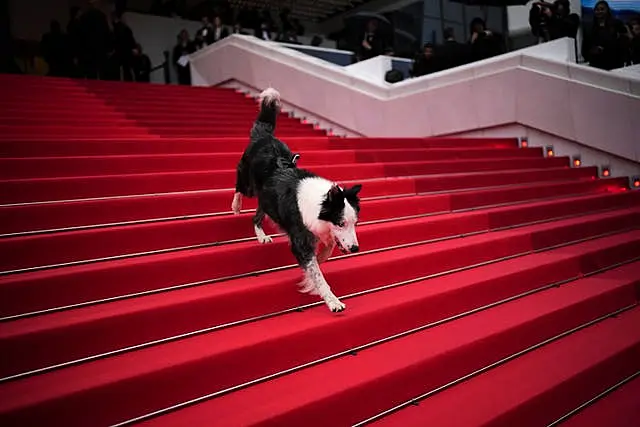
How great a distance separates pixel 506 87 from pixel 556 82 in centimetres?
66

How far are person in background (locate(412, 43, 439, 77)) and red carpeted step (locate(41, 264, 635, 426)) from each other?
594 centimetres

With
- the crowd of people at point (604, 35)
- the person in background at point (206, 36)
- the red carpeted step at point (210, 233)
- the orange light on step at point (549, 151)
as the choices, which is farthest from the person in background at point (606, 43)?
the person in background at point (206, 36)

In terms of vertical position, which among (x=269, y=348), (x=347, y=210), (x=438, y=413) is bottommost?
(x=438, y=413)

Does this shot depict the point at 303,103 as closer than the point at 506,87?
No

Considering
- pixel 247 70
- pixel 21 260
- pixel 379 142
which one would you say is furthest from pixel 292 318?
pixel 247 70

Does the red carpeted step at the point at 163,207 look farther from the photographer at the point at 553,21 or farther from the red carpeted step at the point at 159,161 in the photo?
the photographer at the point at 553,21

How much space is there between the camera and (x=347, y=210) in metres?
2.46

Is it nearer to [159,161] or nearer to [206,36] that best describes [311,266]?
[159,161]

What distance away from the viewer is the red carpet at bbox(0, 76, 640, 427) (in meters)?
2.10

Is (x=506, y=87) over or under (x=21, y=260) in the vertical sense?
over

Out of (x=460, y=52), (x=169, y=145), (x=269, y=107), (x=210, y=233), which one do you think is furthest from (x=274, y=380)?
(x=460, y=52)

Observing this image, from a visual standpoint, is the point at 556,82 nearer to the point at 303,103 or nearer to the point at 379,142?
the point at 379,142

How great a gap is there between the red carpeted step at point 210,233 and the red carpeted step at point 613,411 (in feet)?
5.52

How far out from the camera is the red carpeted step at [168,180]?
329 cm
